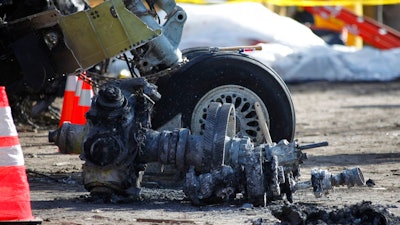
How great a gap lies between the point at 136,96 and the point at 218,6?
12924 millimetres

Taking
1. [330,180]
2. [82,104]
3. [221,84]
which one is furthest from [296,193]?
[82,104]

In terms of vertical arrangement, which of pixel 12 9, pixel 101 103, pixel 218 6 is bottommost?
pixel 101 103

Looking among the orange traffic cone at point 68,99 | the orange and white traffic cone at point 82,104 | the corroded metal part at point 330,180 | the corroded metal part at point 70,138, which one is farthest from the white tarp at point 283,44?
the corroded metal part at point 330,180

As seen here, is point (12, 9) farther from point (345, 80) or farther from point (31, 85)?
point (345, 80)

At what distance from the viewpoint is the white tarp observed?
813 inches

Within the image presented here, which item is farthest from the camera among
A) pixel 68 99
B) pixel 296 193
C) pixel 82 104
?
pixel 68 99

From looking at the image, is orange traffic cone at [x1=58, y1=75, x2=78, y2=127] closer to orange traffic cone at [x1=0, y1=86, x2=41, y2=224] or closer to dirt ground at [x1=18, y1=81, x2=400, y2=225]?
dirt ground at [x1=18, y1=81, x2=400, y2=225]

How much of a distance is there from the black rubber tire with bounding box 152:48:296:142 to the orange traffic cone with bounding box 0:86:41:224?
2578 mm

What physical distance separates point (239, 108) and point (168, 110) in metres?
0.60

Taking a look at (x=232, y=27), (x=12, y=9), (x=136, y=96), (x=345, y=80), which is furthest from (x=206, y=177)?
(x=345, y=80)

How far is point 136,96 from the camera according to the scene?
8797 millimetres

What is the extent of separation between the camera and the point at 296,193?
8.95 metres

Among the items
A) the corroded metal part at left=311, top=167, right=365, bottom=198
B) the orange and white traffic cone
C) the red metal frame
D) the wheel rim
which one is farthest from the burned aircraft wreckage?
the red metal frame

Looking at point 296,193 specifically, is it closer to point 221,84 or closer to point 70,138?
point 221,84
